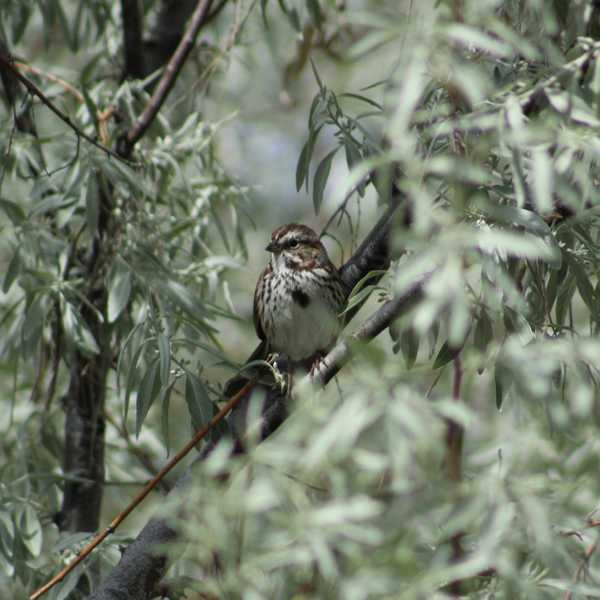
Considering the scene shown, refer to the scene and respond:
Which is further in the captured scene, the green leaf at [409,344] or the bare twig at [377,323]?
the green leaf at [409,344]

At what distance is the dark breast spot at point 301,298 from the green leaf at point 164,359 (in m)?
1.48

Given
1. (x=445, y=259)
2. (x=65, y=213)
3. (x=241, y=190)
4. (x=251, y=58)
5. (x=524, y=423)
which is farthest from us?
(x=251, y=58)

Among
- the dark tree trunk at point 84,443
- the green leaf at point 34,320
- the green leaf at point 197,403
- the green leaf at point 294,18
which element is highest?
the green leaf at point 294,18

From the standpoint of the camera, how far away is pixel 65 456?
3949 millimetres

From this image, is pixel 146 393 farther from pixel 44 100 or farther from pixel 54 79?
pixel 54 79

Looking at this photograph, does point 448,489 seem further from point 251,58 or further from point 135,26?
point 251,58

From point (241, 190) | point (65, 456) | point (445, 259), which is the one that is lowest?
point (65, 456)

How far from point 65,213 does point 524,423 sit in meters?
2.05

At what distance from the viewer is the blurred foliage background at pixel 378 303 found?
1.71 metres

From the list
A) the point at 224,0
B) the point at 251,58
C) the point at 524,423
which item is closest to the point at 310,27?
the point at 224,0

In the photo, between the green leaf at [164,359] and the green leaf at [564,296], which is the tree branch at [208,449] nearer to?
the green leaf at [164,359]

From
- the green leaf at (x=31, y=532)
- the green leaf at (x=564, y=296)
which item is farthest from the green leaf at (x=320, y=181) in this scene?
the green leaf at (x=31, y=532)

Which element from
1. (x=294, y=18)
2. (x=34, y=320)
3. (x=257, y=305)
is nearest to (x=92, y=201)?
(x=34, y=320)

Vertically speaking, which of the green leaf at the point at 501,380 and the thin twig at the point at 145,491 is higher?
the green leaf at the point at 501,380
